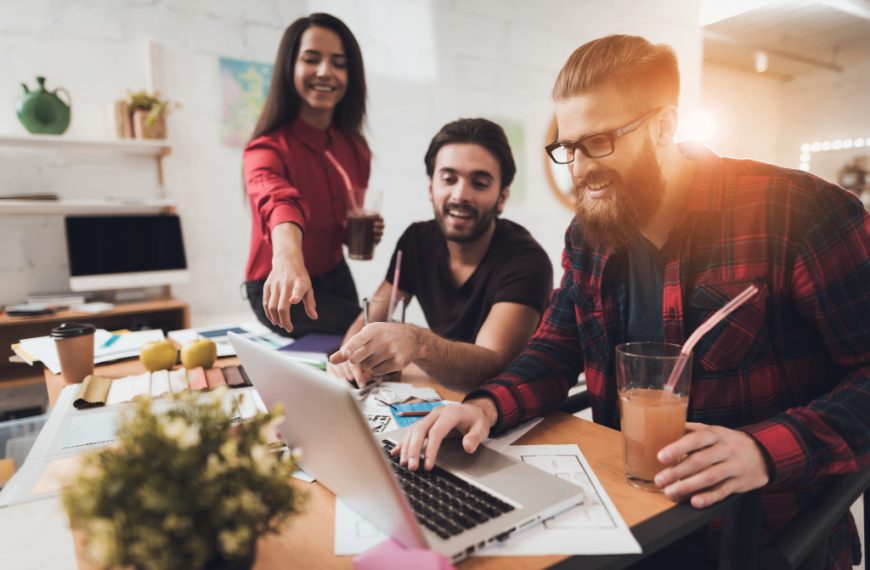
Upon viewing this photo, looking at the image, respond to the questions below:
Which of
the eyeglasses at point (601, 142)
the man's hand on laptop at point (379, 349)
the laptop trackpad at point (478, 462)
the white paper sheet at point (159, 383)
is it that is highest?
the eyeglasses at point (601, 142)

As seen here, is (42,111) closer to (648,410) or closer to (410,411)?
(410,411)

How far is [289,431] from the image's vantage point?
76 cm

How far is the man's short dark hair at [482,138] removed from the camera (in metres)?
1.72

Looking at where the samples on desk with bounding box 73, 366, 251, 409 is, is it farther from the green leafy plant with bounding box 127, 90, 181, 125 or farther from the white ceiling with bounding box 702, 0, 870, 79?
the white ceiling with bounding box 702, 0, 870, 79

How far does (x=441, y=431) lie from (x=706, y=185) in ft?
2.22

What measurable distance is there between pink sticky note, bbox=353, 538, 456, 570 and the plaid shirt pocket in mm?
685

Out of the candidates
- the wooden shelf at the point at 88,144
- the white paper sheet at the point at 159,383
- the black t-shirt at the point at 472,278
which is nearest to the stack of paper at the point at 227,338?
the white paper sheet at the point at 159,383

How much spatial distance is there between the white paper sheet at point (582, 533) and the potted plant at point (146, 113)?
270 centimetres

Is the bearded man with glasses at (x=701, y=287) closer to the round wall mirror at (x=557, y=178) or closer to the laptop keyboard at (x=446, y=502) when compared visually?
the laptop keyboard at (x=446, y=502)

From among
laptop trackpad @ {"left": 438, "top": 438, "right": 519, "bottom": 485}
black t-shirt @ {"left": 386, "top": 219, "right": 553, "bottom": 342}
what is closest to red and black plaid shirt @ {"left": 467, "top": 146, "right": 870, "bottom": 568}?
laptop trackpad @ {"left": 438, "top": 438, "right": 519, "bottom": 485}

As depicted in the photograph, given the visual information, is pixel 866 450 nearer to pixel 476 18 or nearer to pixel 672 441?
pixel 672 441

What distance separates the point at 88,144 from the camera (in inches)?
107

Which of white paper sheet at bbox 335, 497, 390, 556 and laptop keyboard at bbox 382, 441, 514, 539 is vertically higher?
laptop keyboard at bbox 382, 441, 514, 539

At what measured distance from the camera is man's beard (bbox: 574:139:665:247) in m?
1.06
